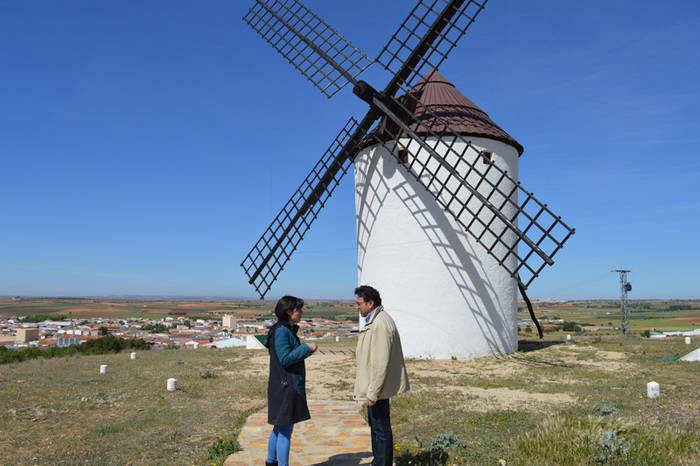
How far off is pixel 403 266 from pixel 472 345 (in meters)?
2.82

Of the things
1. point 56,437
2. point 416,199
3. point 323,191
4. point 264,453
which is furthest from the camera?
point 323,191

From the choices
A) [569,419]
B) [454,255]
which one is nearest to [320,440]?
[569,419]

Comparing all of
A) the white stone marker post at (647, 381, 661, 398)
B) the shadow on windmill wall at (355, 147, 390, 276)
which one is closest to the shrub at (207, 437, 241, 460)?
the white stone marker post at (647, 381, 661, 398)

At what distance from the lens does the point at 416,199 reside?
12.6 meters

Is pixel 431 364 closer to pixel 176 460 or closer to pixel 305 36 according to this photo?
pixel 176 460

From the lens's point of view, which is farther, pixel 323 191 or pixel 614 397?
pixel 323 191

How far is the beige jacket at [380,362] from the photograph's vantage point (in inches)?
153

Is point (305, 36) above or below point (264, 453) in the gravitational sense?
above

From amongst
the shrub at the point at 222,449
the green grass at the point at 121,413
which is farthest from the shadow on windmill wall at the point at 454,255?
the shrub at the point at 222,449

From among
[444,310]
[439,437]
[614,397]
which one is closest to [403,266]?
[444,310]

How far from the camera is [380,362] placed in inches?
154

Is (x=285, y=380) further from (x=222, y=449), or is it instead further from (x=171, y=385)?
(x=171, y=385)

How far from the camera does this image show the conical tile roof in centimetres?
1251

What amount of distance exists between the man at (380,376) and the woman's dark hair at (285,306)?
634 millimetres
